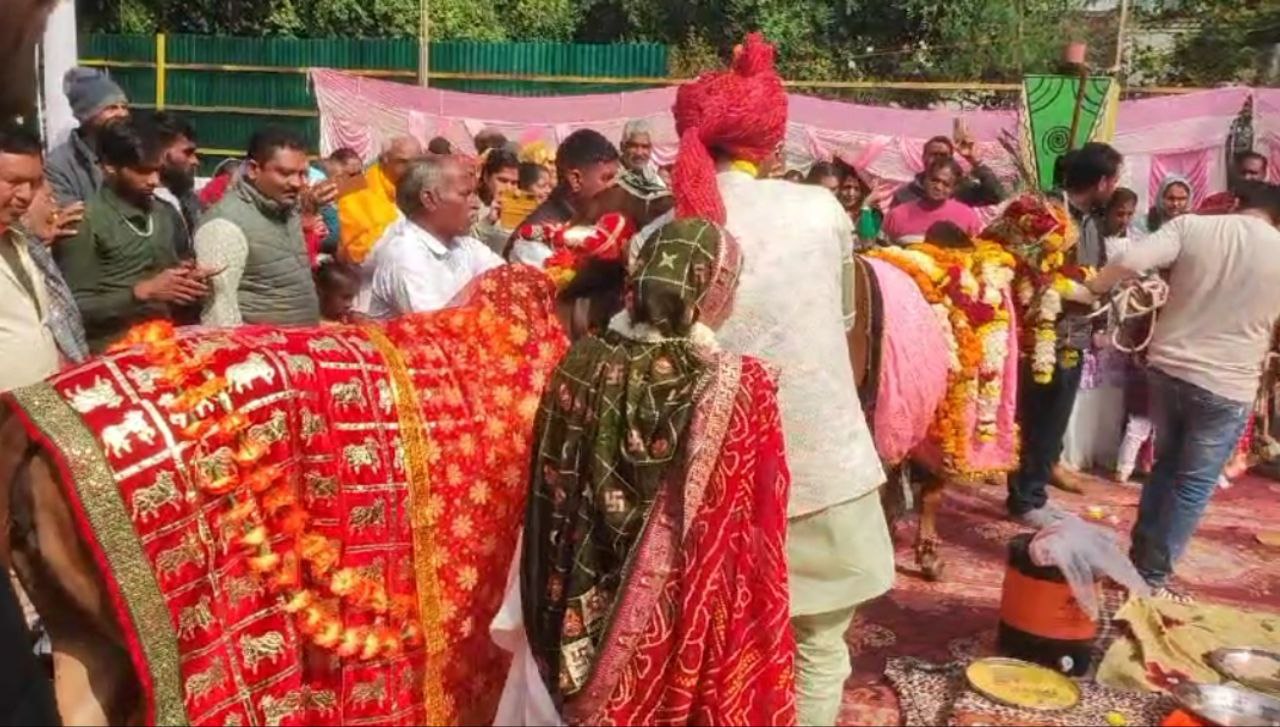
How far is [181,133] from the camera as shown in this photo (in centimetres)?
548

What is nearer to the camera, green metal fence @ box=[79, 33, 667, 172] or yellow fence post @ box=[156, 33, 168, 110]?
green metal fence @ box=[79, 33, 667, 172]

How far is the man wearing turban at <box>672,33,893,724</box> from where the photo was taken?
308 cm

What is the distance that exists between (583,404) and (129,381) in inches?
41.5

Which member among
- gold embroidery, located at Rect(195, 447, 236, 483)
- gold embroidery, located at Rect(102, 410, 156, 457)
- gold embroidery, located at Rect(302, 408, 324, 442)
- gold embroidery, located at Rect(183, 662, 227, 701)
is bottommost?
gold embroidery, located at Rect(183, 662, 227, 701)

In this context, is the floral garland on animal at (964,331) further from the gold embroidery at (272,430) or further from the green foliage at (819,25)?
the green foliage at (819,25)

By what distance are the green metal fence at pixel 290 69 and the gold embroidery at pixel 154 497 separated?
10.4 metres

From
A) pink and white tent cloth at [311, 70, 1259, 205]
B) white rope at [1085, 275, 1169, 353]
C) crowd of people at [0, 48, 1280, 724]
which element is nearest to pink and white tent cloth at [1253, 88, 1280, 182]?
pink and white tent cloth at [311, 70, 1259, 205]

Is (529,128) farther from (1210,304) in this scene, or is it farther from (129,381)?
(129,381)

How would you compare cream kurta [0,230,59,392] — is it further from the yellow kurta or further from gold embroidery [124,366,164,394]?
the yellow kurta

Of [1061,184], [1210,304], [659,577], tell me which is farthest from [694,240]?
[1061,184]

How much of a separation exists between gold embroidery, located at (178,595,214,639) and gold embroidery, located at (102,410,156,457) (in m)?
0.39

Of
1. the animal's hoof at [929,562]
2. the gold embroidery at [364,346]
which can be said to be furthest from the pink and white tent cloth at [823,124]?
the gold embroidery at [364,346]

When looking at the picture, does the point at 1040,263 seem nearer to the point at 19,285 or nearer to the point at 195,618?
the point at 195,618

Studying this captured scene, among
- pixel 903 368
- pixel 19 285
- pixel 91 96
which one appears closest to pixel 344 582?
pixel 19 285
